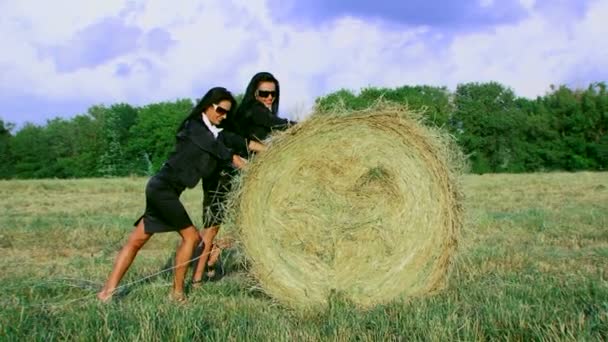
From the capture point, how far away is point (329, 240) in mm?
5297

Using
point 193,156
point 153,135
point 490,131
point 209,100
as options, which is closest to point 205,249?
point 193,156

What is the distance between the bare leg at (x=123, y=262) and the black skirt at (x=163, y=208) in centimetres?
8

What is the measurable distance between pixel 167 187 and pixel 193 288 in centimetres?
101

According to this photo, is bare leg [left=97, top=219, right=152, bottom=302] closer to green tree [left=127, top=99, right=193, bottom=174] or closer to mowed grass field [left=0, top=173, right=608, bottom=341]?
mowed grass field [left=0, top=173, right=608, bottom=341]

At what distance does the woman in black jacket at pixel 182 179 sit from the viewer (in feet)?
17.1

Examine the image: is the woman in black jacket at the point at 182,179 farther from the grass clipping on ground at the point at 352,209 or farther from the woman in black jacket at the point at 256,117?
the grass clipping on ground at the point at 352,209

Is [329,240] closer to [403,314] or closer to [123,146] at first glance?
[403,314]

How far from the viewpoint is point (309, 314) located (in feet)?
14.7

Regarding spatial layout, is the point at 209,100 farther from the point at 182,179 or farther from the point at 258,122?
the point at 182,179

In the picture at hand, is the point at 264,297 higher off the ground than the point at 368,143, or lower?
lower

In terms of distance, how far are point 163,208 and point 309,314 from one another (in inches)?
60.1

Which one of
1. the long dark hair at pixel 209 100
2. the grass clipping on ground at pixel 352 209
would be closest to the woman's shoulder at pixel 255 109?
the long dark hair at pixel 209 100

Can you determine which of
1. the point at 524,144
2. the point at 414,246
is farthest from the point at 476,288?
the point at 524,144

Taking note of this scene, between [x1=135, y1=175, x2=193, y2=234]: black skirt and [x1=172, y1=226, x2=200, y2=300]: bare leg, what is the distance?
0.28 feet
